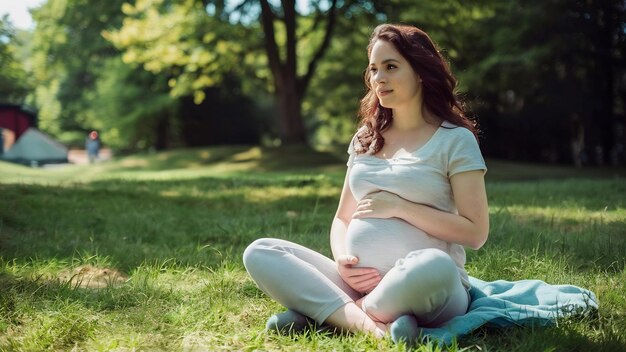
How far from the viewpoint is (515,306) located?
297cm

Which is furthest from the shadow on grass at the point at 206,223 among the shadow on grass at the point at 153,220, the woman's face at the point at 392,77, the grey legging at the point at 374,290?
the woman's face at the point at 392,77

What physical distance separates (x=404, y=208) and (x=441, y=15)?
19.0 meters

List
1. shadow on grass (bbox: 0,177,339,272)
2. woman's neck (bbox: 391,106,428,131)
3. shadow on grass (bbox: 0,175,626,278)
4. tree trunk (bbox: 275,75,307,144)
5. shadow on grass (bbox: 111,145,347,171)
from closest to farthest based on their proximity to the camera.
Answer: woman's neck (bbox: 391,106,428,131)
shadow on grass (bbox: 0,175,626,278)
shadow on grass (bbox: 0,177,339,272)
shadow on grass (bbox: 111,145,347,171)
tree trunk (bbox: 275,75,307,144)

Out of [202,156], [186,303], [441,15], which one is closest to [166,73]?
[202,156]

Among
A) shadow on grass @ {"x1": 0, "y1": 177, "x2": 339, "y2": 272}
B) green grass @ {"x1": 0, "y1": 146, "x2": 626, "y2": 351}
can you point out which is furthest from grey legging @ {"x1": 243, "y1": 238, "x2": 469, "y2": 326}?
shadow on grass @ {"x1": 0, "y1": 177, "x2": 339, "y2": 272}

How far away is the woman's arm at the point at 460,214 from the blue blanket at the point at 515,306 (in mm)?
323

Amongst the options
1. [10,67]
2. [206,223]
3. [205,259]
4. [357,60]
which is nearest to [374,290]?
[205,259]

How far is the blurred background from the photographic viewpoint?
1934cm

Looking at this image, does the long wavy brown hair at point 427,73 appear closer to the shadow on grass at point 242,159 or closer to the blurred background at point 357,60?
the blurred background at point 357,60

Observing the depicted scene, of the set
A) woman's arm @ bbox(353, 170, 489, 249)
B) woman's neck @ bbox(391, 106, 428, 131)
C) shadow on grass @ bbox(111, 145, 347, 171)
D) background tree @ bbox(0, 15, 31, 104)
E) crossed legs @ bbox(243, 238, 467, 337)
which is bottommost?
shadow on grass @ bbox(111, 145, 347, 171)

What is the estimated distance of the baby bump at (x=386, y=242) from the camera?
2898 millimetres

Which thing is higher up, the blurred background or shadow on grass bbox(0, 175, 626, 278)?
the blurred background

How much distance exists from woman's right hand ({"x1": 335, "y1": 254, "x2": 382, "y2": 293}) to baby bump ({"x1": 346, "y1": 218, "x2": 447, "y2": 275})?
3 cm

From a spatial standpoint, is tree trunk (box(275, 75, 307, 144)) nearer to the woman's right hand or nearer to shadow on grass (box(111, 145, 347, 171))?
shadow on grass (box(111, 145, 347, 171))
